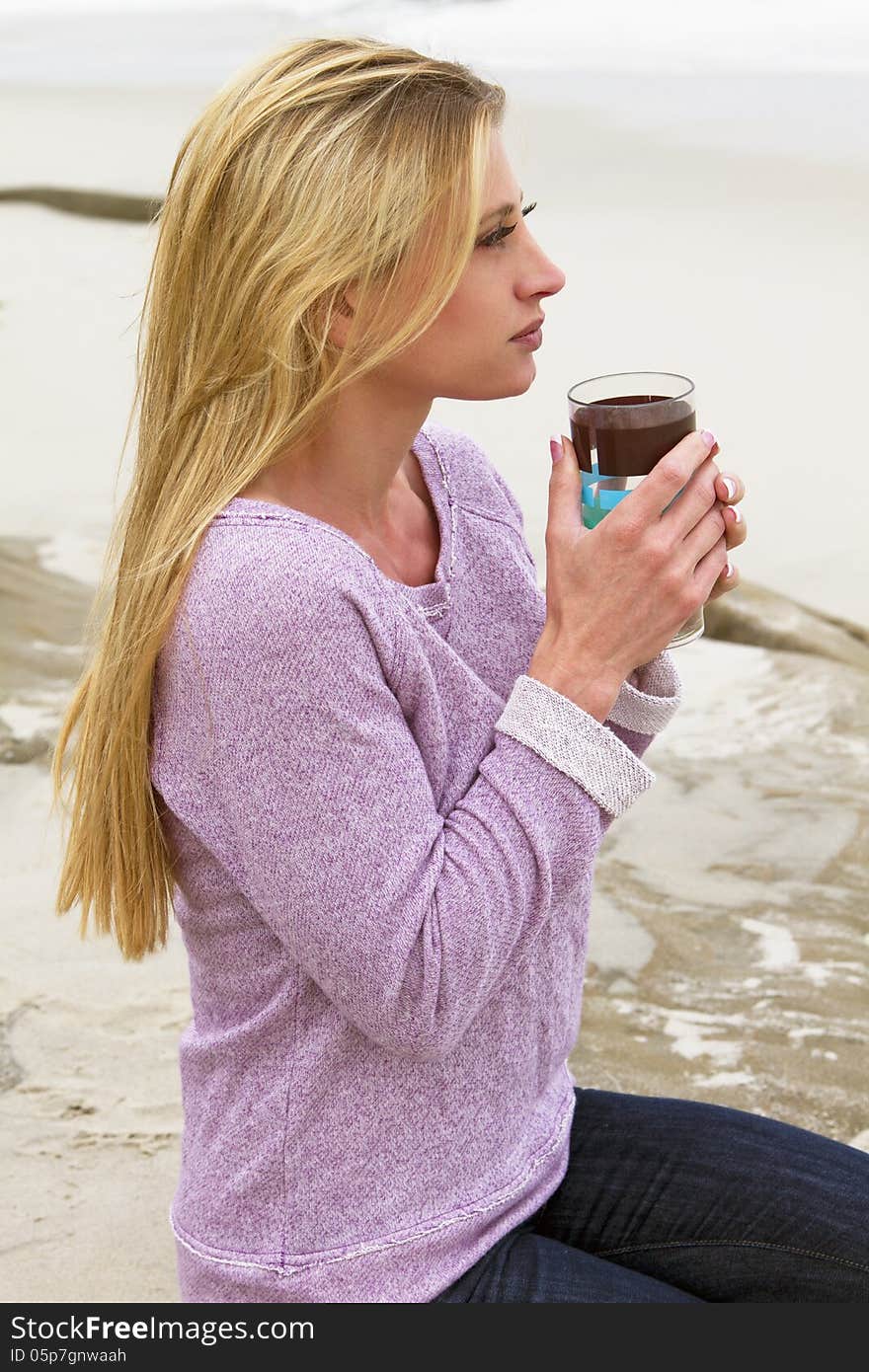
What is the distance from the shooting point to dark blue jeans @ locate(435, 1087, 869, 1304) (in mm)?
1664

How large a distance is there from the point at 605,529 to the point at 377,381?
0.94ft

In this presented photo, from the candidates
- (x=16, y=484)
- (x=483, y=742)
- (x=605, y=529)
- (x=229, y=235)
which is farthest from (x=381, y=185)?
(x=16, y=484)

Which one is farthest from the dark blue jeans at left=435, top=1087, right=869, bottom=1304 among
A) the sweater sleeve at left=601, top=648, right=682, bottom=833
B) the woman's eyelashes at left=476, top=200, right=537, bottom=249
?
the woman's eyelashes at left=476, top=200, right=537, bottom=249

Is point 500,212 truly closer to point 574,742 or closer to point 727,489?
point 727,489

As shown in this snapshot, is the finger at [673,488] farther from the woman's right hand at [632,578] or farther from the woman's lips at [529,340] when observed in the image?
the woman's lips at [529,340]

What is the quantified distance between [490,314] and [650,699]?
0.45m

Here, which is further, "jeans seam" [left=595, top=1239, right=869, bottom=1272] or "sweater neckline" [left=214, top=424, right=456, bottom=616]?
Answer: "jeans seam" [left=595, top=1239, right=869, bottom=1272]

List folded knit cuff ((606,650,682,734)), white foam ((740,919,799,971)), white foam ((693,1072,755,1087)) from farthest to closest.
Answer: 1. white foam ((740,919,799,971))
2. white foam ((693,1072,755,1087))
3. folded knit cuff ((606,650,682,734))

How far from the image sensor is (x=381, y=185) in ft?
5.01

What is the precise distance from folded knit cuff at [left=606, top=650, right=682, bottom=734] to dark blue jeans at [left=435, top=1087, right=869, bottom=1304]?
486 mm

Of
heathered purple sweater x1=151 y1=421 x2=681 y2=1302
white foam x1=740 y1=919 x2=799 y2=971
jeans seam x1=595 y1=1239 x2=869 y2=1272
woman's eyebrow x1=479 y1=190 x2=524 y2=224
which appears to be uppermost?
woman's eyebrow x1=479 y1=190 x2=524 y2=224

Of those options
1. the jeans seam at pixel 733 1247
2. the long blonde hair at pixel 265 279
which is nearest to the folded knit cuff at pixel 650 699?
the long blonde hair at pixel 265 279

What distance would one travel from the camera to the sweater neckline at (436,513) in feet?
5.04

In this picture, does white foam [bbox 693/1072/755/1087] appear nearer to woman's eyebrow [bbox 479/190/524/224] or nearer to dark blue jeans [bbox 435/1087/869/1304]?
dark blue jeans [bbox 435/1087/869/1304]
